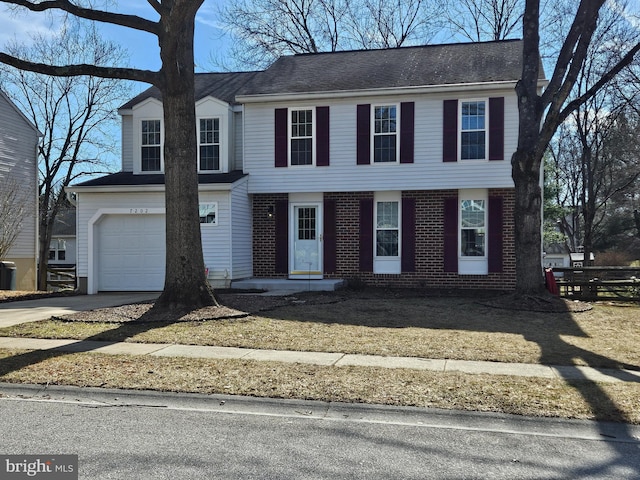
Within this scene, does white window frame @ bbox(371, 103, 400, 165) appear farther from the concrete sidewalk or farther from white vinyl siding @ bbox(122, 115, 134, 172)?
the concrete sidewalk

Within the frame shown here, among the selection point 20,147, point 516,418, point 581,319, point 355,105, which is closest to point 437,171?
Answer: point 355,105

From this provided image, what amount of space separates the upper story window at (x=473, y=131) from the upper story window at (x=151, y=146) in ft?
32.5

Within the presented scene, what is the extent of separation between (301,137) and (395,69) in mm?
3984

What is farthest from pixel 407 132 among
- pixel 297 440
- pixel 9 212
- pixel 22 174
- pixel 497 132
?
pixel 22 174

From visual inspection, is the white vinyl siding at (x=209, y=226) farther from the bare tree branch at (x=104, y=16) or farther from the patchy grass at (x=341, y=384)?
the patchy grass at (x=341, y=384)

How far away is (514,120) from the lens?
1661cm

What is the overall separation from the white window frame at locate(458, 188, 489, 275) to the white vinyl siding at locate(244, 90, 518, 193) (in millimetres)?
464

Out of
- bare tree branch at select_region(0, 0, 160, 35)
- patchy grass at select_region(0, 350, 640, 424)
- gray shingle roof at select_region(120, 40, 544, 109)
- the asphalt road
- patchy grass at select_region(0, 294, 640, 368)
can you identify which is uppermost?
gray shingle roof at select_region(120, 40, 544, 109)

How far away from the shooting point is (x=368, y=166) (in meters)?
17.5

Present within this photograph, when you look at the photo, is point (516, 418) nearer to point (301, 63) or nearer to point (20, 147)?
A: point (301, 63)

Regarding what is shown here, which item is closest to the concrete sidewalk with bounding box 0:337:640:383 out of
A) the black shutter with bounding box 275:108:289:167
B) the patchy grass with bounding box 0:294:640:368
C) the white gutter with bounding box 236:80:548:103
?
the patchy grass with bounding box 0:294:640:368

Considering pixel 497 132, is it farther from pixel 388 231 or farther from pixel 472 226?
pixel 388 231

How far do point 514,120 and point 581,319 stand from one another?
24.0 feet

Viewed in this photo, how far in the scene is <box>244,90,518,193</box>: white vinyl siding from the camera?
54.8 ft
